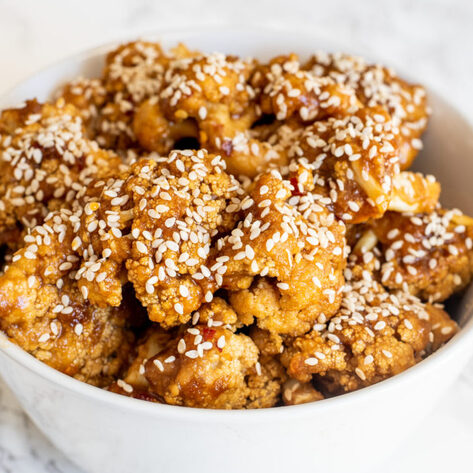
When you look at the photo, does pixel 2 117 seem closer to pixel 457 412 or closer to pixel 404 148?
pixel 404 148

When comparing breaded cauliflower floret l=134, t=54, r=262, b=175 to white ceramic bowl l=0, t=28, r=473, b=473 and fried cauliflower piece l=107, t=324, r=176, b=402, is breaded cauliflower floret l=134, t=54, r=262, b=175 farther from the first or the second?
white ceramic bowl l=0, t=28, r=473, b=473

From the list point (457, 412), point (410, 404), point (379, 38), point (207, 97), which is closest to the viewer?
point (410, 404)

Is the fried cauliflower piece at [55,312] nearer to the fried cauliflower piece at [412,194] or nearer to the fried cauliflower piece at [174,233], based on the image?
the fried cauliflower piece at [174,233]

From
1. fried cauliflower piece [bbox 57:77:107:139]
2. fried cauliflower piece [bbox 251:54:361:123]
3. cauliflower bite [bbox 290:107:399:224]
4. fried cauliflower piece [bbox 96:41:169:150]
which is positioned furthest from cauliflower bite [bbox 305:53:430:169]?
fried cauliflower piece [bbox 57:77:107:139]

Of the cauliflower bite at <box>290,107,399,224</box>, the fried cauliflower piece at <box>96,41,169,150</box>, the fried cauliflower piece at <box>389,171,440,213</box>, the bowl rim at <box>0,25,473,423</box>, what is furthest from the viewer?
the fried cauliflower piece at <box>96,41,169,150</box>

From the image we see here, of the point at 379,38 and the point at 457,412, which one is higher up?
the point at 379,38

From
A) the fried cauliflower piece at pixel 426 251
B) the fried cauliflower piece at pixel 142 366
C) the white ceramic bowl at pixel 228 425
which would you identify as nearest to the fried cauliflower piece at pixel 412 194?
the fried cauliflower piece at pixel 426 251

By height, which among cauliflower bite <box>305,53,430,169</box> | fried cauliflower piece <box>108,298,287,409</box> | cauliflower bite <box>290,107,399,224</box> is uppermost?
cauliflower bite <box>305,53,430,169</box>

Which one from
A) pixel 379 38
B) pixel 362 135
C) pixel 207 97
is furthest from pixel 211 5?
pixel 362 135
